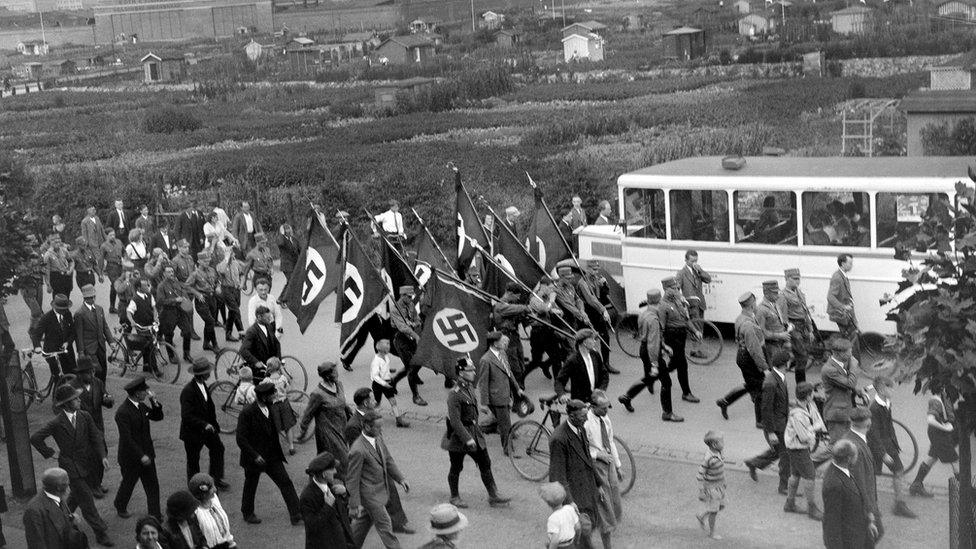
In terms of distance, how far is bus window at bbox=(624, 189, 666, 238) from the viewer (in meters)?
19.5

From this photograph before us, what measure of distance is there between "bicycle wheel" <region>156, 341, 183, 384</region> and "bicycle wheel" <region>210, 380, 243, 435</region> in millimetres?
1900

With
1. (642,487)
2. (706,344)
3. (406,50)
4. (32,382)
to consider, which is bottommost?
(642,487)

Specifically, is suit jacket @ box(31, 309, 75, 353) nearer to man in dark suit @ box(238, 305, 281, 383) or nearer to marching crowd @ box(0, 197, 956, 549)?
marching crowd @ box(0, 197, 956, 549)

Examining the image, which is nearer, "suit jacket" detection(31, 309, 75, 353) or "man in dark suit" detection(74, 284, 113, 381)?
"man in dark suit" detection(74, 284, 113, 381)

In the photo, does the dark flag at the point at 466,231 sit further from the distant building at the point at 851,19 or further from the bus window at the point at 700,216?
the distant building at the point at 851,19

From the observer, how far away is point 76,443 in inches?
517

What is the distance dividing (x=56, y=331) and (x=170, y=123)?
52593 mm

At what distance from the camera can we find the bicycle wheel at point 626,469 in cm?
1311

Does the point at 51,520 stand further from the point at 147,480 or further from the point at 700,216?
the point at 700,216

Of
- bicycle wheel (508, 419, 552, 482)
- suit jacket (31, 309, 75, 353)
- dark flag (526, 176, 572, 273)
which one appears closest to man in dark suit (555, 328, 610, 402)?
bicycle wheel (508, 419, 552, 482)

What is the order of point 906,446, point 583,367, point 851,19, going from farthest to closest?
point 851,19 → point 583,367 → point 906,446

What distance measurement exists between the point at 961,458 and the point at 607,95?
56.3 meters

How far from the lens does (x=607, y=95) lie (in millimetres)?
65000

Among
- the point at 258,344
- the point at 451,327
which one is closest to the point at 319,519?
the point at 451,327
